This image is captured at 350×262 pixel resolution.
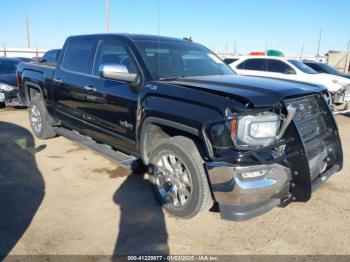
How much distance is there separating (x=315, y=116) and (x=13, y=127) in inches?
263

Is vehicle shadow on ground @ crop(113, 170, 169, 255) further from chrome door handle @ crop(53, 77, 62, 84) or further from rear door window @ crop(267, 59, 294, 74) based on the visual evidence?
rear door window @ crop(267, 59, 294, 74)

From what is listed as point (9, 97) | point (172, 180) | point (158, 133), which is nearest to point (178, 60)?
point (158, 133)

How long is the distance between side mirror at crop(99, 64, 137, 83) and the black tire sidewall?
0.86 metres

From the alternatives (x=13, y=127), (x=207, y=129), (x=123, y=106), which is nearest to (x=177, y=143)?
(x=207, y=129)

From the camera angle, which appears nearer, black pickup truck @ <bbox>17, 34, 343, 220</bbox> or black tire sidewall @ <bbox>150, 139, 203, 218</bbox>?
black pickup truck @ <bbox>17, 34, 343, 220</bbox>

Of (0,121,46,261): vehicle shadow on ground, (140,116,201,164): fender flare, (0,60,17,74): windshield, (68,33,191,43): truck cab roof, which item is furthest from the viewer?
(0,60,17,74): windshield

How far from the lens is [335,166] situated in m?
3.76

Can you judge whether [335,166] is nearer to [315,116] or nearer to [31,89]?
[315,116]

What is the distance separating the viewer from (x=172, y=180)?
3.59 metres

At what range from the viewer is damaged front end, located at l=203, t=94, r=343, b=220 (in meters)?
2.89

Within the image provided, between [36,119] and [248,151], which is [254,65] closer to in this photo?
[36,119]

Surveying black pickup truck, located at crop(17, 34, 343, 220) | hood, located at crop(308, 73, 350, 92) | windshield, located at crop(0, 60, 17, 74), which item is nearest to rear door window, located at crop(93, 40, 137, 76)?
black pickup truck, located at crop(17, 34, 343, 220)

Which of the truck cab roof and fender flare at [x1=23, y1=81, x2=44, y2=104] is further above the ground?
the truck cab roof

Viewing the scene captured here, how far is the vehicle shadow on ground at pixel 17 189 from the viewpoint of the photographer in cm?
326
